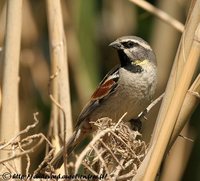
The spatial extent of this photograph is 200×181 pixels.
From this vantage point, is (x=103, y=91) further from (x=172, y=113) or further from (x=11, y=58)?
(x=172, y=113)

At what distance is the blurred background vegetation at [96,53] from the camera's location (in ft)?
9.77

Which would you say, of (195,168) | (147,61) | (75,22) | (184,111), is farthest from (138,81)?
(184,111)

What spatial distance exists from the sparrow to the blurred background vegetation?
0.16 meters

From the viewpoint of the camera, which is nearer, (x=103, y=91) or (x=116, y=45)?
(x=116, y=45)

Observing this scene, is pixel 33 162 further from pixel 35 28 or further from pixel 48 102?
pixel 35 28

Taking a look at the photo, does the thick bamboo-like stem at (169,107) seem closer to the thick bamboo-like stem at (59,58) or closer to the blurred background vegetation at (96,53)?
the thick bamboo-like stem at (59,58)

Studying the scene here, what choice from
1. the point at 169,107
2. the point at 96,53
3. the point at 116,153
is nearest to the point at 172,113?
the point at 169,107

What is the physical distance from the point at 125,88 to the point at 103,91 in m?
0.13

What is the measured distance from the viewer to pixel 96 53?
303 cm

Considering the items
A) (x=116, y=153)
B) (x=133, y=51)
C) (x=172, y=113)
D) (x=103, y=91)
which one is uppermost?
(x=172, y=113)

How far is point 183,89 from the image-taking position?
4.70 feet

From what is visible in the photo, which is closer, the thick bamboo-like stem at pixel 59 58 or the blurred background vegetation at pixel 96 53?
the thick bamboo-like stem at pixel 59 58

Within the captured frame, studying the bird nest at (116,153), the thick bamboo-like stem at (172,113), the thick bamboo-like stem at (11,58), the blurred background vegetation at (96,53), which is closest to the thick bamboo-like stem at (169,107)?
the thick bamboo-like stem at (172,113)

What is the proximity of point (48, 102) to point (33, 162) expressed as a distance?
38cm
